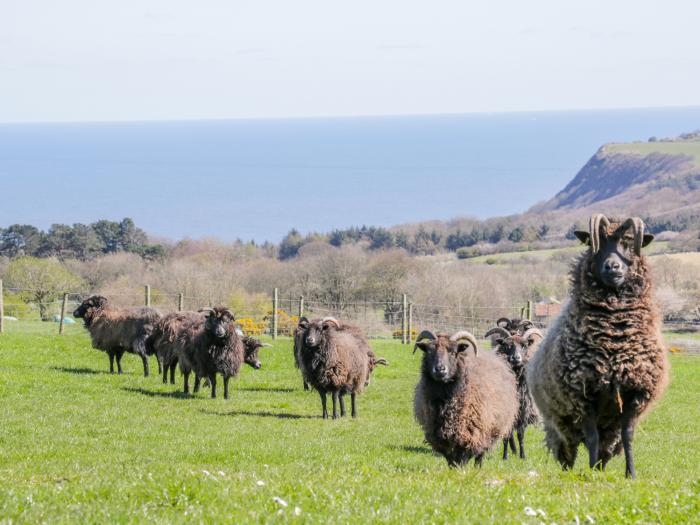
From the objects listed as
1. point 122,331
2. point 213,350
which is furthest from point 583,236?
point 122,331

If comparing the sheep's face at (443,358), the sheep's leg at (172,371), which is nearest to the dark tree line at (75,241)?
the sheep's leg at (172,371)

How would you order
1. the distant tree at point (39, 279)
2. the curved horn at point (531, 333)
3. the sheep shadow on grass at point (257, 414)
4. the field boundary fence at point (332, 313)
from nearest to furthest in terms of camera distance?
the curved horn at point (531, 333) → the sheep shadow on grass at point (257, 414) → the field boundary fence at point (332, 313) → the distant tree at point (39, 279)

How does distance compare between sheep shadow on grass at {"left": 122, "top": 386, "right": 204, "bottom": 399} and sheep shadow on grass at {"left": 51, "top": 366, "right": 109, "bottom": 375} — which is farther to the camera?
sheep shadow on grass at {"left": 51, "top": 366, "right": 109, "bottom": 375}

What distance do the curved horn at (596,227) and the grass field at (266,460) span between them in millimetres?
2657

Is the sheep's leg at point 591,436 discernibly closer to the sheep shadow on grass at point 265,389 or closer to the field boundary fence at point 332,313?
the sheep shadow on grass at point 265,389

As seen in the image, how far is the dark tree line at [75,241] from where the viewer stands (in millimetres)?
83250

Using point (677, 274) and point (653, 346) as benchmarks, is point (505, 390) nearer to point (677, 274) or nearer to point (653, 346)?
point (653, 346)

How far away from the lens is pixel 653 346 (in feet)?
37.0

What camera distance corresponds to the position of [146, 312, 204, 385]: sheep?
24733mm

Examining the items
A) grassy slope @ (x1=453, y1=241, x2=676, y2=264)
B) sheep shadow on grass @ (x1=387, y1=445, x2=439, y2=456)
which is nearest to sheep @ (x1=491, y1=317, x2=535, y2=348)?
sheep shadow on grass @ (x1=387, y1=445, x2=439, y2=456)

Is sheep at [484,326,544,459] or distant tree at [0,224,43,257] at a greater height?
distant tree at [0,224,43,257]

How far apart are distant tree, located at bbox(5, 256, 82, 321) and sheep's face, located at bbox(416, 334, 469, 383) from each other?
159 ft

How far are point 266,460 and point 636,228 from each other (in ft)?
23.0

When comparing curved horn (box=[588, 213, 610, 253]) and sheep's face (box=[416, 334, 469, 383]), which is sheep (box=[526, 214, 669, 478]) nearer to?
curved horn (box=[588, 213, 610, 253])
